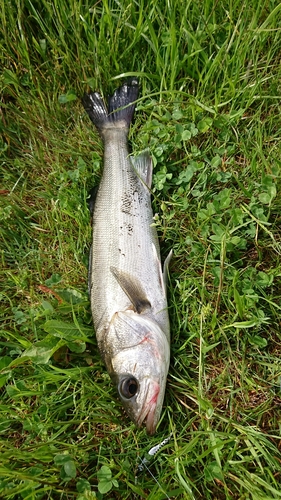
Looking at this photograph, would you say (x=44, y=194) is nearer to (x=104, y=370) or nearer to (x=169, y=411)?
(x=104, y=370)

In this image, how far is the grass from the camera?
2490 mm

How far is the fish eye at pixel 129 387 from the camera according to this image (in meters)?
2.38

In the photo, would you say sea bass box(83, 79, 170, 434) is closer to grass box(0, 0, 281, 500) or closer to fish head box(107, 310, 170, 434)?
fish head box(107, 310, 170, 434)

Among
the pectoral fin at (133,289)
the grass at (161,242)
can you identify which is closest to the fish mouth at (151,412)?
the grass at (161,242)

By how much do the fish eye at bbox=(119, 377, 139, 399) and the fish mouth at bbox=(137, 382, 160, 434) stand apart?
3.3 inches

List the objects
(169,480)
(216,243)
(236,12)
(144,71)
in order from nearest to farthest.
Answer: (169,480), (216,243), (236,12), (144,71)

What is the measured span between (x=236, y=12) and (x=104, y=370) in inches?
104

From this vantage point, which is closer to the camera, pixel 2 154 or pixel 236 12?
pixel 236 12

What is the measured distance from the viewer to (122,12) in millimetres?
3107

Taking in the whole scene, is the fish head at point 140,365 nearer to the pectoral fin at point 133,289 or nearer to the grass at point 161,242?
the pectoral fin at point 133,289

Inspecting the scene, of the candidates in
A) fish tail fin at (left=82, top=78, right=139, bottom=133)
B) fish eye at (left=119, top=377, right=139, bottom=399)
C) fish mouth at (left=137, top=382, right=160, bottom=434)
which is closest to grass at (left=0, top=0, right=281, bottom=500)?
fish tail fin at (left=82, top=78, right=139, bottom=133)

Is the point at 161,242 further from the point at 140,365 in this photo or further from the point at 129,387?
the point at 129,387

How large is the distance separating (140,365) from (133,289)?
480 mm

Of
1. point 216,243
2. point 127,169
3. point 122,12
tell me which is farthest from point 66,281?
point 122,12
